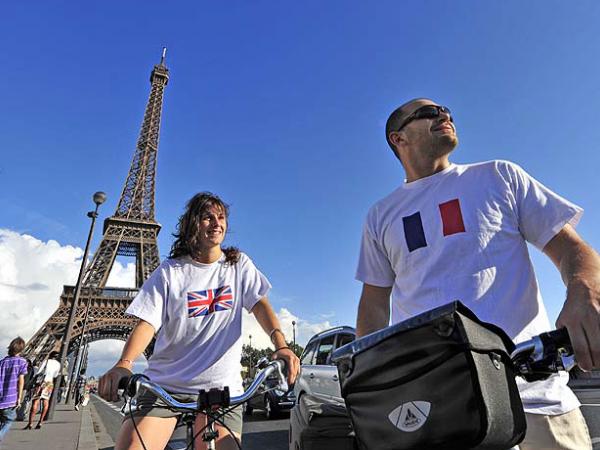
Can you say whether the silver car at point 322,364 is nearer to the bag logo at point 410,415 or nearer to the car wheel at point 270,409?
the car wheel at point 270,409

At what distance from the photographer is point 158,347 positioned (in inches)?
93.8

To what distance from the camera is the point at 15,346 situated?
7.86 metres

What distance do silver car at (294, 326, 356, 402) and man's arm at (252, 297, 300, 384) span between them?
9.04ft

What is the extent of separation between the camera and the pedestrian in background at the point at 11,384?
6.85 metres

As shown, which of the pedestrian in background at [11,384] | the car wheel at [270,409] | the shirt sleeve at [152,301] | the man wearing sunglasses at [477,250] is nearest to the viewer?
the man wearing sunglasses at [477,250]

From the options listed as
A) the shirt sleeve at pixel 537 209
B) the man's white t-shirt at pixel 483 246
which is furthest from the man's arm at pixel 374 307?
the shirt sleeve at pixel 537 209

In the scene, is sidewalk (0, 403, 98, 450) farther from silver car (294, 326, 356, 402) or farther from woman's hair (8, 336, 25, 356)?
silver car (294, 326, 356, 402)

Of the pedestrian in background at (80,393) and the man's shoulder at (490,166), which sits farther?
the pedestrian in background at (80,393)

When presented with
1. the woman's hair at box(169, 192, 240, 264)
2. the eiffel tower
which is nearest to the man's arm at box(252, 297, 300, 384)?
the woman's hair at box(169, 192, 240, 264)

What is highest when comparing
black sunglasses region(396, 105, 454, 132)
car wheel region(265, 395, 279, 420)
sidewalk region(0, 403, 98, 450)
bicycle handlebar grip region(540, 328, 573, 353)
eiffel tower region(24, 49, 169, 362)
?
eiffel tower region(24, 49, 169, 362)

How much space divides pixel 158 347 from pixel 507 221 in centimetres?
185

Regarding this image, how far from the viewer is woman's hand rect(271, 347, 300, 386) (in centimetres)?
195

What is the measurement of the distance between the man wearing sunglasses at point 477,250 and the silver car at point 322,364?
3.53 metres

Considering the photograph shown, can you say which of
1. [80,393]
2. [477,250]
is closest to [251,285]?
[477,250]
